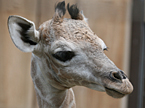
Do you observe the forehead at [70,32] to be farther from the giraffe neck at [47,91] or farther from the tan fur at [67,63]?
the giraffe neck at [47,91]

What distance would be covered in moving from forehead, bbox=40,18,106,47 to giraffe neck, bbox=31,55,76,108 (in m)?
0.17

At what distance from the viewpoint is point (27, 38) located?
3.87ft

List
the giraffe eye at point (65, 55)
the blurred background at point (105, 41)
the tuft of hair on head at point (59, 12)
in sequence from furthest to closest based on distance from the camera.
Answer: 1. the blurred background at point (105, 41)
2. the tuft of hair on head at point (59, 12)
3. the giraffe eye at point (65, 55)

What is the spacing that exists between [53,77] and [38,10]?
4.40 feet

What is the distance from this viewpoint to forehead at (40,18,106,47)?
3.52 ft

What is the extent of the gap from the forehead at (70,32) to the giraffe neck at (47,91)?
0.17 m

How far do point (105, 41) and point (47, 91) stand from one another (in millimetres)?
1620

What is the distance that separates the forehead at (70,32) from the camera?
1.07 m

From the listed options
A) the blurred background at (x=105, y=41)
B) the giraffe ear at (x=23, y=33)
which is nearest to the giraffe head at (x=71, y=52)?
the giraffe ear at (x=23, y=33)

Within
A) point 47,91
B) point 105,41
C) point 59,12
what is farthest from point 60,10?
point 105,41

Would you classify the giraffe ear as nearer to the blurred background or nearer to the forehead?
the forehead

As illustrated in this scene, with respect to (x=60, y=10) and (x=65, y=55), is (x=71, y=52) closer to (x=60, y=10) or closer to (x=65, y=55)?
(x=65, y=55)

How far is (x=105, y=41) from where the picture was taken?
272cm
